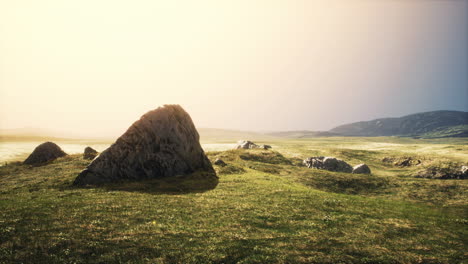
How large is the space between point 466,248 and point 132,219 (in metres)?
27.0

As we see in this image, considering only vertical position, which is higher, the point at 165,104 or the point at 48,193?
the point at 165,104

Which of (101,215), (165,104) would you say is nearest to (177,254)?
(101,215)

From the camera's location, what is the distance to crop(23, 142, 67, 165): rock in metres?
51.0

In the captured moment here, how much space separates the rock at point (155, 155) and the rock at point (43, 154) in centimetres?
2975

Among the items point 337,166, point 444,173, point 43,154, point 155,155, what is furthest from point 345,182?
point 43,154

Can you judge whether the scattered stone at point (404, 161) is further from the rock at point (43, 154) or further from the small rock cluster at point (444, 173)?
the rock at point (43, 154)

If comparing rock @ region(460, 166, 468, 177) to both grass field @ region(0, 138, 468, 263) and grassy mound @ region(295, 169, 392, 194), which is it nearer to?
grassy mound @ region(295, 169, 392, 194)

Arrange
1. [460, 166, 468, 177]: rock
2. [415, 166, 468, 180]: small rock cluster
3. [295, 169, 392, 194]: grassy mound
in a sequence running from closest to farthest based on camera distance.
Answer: [295, 169, 392, 194]: grassy mound → [415, 166, 468, 180]: small rock cluster → [460, 166, 468, 177]: rock

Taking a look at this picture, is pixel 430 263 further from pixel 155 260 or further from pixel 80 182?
pixel 80 182

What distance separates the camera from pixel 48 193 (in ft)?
87.6

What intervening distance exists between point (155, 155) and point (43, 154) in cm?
3568

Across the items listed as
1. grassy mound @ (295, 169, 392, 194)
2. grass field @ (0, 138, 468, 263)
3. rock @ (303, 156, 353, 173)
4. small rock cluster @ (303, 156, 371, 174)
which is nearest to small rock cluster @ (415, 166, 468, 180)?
small rock cluster @ (303, 156, 371, 174)

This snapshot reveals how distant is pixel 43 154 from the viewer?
2087 inches

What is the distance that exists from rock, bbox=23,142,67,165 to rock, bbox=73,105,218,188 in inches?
1171
